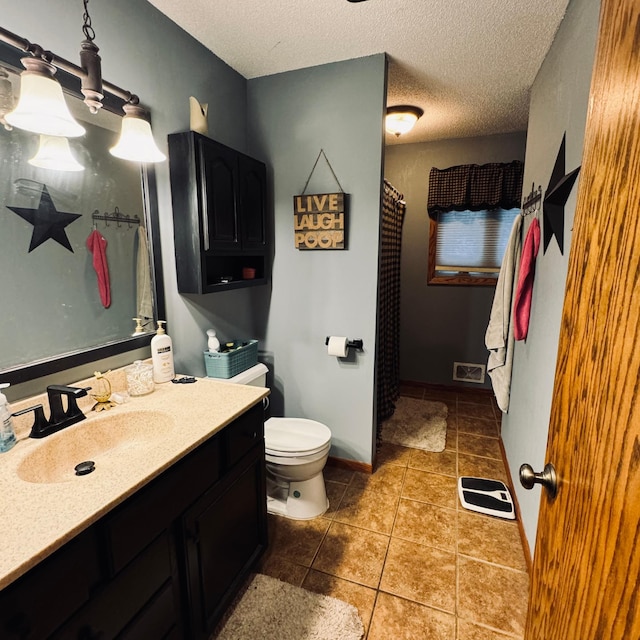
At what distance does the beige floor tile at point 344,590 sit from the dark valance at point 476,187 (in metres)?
3.15

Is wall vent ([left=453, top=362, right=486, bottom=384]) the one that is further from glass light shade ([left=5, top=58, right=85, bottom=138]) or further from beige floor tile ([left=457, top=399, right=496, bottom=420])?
glass light shade ([left=5, top=58, right=85, bottom=138])

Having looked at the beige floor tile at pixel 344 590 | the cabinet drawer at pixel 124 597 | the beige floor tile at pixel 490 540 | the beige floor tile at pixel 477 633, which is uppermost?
the cabinet drawer at pixel 124 597

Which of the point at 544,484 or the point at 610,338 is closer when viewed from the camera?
the point at 610,338

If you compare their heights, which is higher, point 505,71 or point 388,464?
point 505,71

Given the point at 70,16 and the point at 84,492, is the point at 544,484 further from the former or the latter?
the point at 70,16

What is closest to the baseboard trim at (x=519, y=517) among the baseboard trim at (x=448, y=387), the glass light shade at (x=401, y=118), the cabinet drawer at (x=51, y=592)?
the baseboard trim at (x=448, y=387)

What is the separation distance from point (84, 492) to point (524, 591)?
1.83 metres

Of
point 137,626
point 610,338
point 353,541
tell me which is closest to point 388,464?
point 353,541

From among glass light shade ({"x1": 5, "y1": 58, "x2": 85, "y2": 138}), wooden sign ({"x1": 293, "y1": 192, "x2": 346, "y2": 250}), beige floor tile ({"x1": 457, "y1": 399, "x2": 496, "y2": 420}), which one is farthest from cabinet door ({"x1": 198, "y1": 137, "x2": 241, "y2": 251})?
beige floor tile ({"x1": 457, "y1": 399, "x2": 496, "y2": 420})

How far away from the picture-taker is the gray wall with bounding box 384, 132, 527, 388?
355cm

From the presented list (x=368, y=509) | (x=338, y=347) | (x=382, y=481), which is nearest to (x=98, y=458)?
(x=338, y=347)

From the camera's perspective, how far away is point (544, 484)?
2.58ft

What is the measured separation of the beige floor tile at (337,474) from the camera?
2402 mm

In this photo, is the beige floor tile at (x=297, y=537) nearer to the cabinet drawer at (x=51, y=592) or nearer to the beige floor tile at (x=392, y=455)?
the beige floor tile at (x=392, y=455)
